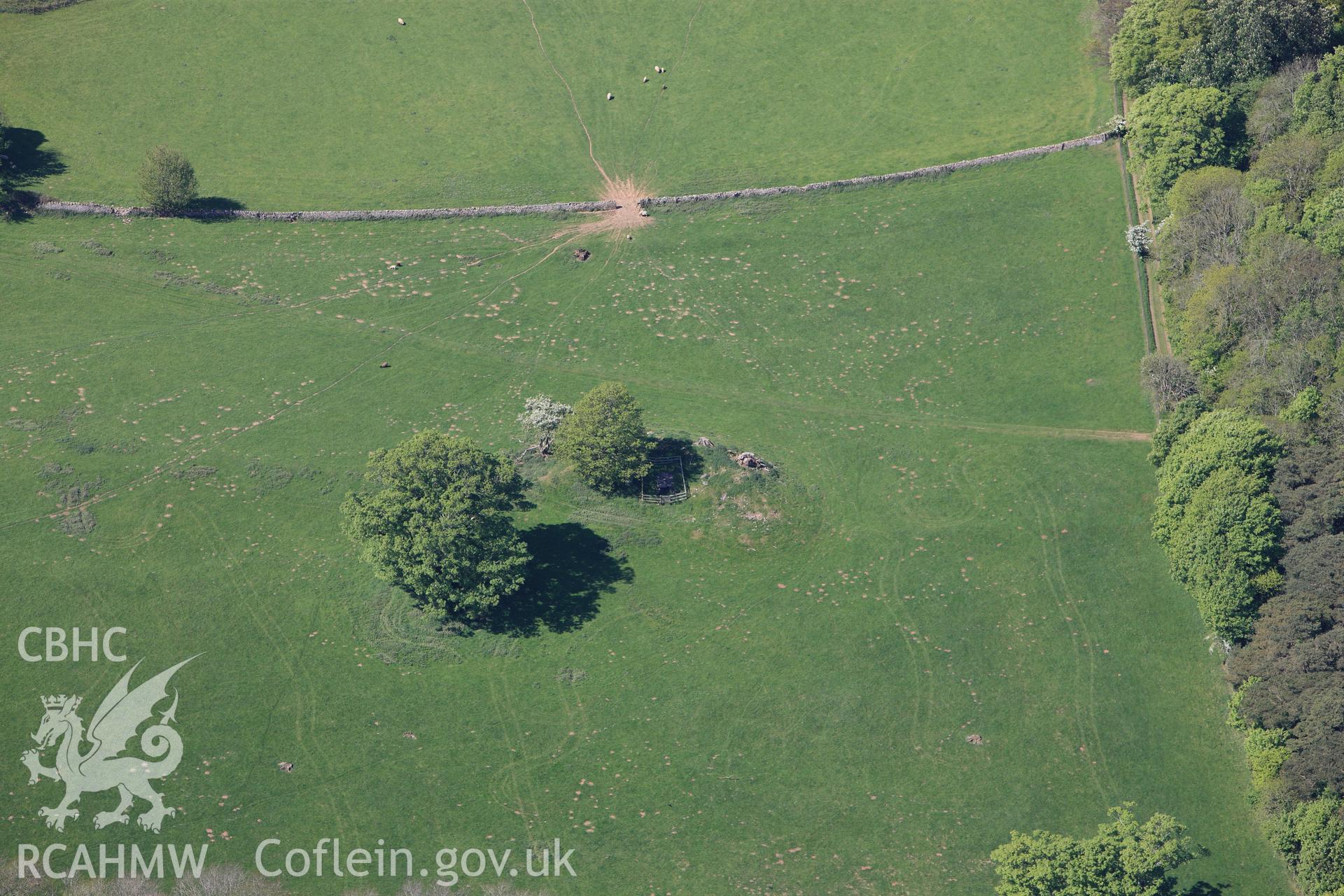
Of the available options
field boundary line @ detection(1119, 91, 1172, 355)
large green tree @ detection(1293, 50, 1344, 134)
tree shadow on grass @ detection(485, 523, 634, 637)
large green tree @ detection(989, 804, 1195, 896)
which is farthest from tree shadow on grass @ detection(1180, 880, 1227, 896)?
large green tree @ detection(1293, 50, 1344, 134)

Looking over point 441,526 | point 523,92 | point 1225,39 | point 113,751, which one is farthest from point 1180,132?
point 113,751

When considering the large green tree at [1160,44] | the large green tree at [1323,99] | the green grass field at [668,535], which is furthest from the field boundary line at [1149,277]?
the large green tree at [1323,99]

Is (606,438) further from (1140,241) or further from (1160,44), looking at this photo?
(1160,44)

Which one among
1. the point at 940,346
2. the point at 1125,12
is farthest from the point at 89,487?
the point at 1125,12

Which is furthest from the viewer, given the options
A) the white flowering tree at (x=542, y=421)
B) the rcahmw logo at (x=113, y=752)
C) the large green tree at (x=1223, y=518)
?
the white flowering tree at (x=542, y=421)

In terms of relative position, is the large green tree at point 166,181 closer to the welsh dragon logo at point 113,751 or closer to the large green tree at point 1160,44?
the welsh dragon logo at point 113,751

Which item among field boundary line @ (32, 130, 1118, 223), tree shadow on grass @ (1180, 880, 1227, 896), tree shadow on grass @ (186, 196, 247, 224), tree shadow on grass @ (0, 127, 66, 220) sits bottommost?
tree shadow on grass @ (1180, 880, 1227, 896)

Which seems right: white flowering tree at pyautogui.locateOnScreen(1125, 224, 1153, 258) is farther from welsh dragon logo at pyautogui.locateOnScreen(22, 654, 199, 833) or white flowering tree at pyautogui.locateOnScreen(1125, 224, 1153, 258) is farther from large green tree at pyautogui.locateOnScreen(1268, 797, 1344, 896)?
welsh dragon logo at pyautogui.locateOnScreen(22, 654, 199, 833)
